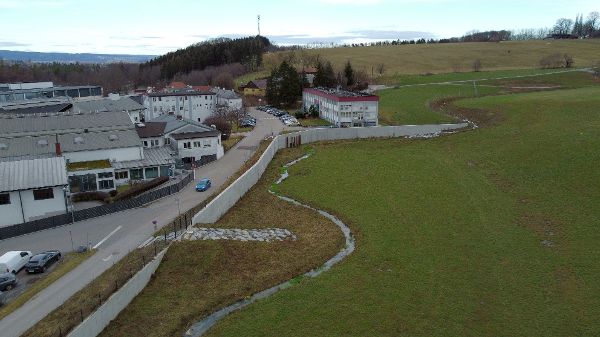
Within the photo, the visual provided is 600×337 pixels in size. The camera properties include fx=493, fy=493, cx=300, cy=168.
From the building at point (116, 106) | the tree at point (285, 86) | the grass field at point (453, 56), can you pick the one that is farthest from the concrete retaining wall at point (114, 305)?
the grass field at point (453, 56)

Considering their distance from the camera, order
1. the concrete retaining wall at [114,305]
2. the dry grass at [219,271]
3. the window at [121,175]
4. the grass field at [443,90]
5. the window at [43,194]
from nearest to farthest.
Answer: the concrete retaining wall at [114,305]
the dry grass at [219,271]
the window at [43,194]
the window at [121,175]
the grass field at [443,90]

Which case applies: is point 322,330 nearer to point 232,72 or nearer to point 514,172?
point 514,172

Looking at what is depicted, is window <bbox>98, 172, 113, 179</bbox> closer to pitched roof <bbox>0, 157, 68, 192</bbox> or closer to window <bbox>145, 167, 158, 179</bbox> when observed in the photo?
window <bbox>145, 167, 158, 179</bbox>

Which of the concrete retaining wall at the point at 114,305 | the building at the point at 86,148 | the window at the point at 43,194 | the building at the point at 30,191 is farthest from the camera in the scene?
the building at the point at 86,148

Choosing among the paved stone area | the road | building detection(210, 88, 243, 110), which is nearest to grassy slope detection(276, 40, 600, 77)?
building detection(210, 88, 243, 110)

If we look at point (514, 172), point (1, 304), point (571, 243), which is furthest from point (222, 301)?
point (514, 172)

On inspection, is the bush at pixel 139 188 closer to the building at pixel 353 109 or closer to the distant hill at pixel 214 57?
the building at pixel 353 109
